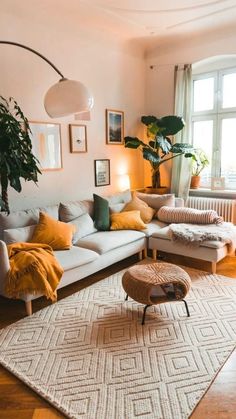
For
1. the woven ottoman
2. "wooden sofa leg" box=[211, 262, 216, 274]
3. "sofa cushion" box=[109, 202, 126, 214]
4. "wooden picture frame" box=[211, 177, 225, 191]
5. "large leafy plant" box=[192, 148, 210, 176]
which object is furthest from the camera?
"large leafy plant" box=[192, 148, 210, 176]

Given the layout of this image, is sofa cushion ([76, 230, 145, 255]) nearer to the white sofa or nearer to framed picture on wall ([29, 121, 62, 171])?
the white sofa

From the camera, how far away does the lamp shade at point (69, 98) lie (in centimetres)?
259

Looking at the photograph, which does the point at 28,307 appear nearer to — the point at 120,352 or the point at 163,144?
the point at 120,352

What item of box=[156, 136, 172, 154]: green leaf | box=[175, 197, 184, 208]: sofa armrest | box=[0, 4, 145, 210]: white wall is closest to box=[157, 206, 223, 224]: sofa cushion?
box=[175, 197, 184, 208]: sofa armrest

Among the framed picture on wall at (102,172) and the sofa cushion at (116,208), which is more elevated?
the framed picture on wall at (102,172)

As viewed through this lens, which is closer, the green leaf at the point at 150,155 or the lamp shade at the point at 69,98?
the lamp shade at the point at 69,98

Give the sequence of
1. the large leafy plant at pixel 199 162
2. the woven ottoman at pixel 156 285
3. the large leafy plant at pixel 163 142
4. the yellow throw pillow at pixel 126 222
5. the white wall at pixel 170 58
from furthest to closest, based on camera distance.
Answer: the large leafy plant at pixel 199 162
the large leafy plant at pixel 163 142
the white wall at pixel 170 58
the yellow throw pillow at pixel 126 222
the woven ottoman at pixel 156 285

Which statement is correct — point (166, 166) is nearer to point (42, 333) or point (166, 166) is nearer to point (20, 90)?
point (20, 90)

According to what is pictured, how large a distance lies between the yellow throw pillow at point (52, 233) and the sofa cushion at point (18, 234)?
0.18ft

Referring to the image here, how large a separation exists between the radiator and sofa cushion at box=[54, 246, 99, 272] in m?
2.32

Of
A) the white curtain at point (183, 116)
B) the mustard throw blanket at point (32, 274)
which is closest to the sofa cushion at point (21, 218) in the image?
the mustard throw blanket at point (32, 274)

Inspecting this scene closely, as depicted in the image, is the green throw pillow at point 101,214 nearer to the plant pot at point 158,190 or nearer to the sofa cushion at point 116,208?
the sofa cushion at point 116,208

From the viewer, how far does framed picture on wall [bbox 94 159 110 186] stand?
4.54 meters

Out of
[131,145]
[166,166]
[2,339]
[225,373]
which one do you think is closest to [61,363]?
[2,339]
